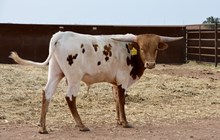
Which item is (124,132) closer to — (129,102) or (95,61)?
(95,61)

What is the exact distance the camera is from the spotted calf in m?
6.99

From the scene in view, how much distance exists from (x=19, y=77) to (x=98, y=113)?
16.8 feet

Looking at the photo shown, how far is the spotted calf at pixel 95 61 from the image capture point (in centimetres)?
699

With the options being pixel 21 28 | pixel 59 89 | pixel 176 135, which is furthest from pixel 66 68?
pixel 21 28

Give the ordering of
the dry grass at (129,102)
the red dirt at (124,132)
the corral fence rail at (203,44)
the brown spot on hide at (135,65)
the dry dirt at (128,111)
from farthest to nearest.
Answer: the corral fence rail at (203,44) → the dry grass at (129,102) → the brown spot on hide at (135,65) → the dry dirt at (128,111) → the red dirt at (124,132)

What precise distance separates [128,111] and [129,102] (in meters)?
0.97

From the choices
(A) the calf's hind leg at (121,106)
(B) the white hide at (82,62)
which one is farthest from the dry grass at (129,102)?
(B) the white hide at (82,62)

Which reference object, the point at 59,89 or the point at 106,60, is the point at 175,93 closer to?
the point at 59,89

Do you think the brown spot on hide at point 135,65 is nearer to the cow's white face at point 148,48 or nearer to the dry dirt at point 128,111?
the cow's white face at point 148,48

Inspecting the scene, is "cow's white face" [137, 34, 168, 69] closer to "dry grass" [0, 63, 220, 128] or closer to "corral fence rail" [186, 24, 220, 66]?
"dry grass" [0, 63, 220, 128]

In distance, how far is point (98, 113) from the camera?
8.30 meters

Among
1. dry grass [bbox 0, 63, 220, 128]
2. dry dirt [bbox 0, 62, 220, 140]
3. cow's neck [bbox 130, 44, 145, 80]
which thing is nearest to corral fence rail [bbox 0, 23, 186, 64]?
dry grass [bbox 0, 63, 220, 128]

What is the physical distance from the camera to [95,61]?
7.23m

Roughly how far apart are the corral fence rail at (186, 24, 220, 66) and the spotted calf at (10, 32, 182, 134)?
40.6 ft
